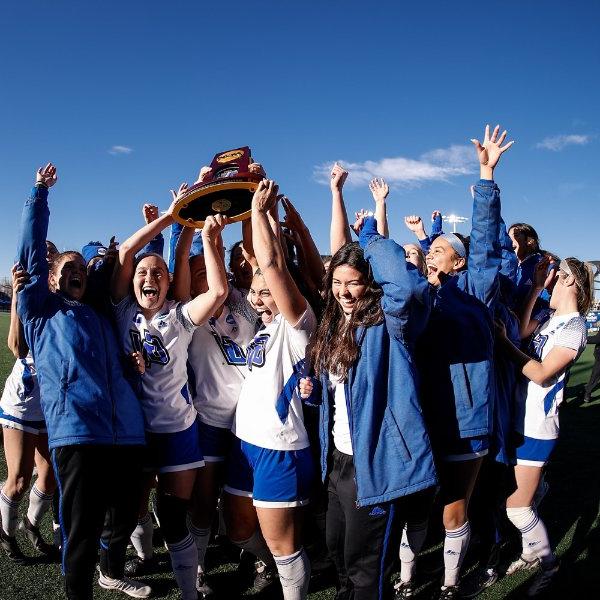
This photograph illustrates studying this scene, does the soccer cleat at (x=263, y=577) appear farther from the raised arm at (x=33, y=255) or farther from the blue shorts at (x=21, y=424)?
the raised arm at (x=33, y=255)

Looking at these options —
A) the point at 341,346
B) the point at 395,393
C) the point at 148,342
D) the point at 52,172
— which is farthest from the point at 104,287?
the point at 395,393

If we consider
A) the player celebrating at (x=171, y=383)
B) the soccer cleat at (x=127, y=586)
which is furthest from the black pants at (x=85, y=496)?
the soccer cleat at (x=127, y=586)

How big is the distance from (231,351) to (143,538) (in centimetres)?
156

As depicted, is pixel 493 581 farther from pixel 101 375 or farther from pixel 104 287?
pixel 104 287

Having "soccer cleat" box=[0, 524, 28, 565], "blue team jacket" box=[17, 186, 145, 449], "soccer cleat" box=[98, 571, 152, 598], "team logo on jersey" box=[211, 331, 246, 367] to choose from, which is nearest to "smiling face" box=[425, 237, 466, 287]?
"team logo on jersey" box=[211, 331, 246, 367]

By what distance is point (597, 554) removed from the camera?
12.3 ft

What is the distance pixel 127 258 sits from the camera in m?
3.09

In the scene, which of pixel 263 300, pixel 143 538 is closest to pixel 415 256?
pixel 263 300

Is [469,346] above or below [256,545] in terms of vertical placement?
above

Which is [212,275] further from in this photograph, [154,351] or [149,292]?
[154,351]

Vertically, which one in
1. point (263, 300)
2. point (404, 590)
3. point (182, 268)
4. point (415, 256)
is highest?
point (415, 256)

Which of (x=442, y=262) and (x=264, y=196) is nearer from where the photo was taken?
(x=264, y=196)

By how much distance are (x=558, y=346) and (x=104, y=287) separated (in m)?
2.97

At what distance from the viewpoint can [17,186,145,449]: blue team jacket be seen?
2.72 metres
